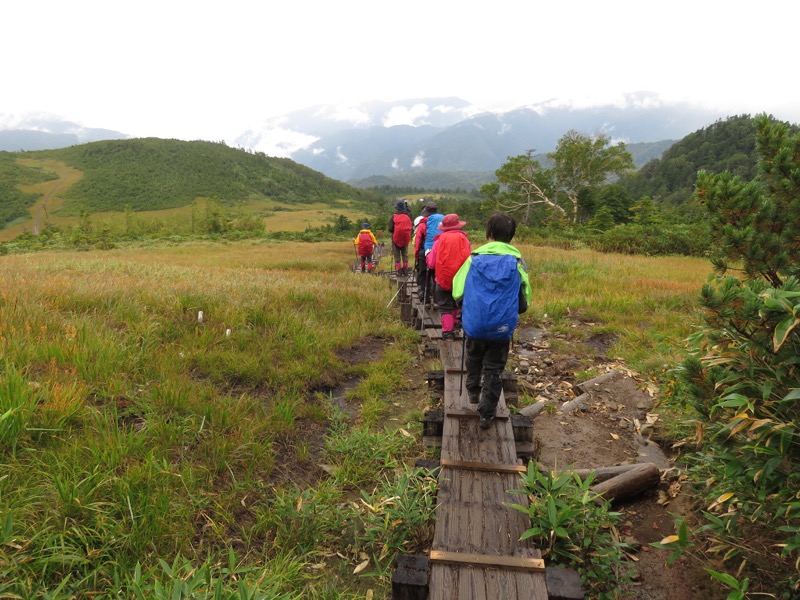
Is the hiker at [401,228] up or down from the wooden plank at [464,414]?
up

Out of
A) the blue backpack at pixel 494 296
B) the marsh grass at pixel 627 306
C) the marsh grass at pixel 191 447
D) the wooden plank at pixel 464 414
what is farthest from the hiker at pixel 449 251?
the marsh grass at pixel 627 306

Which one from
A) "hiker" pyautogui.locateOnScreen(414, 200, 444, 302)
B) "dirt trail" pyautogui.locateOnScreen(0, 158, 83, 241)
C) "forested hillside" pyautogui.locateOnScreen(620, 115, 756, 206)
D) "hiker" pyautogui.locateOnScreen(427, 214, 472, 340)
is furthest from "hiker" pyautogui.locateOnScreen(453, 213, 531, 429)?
"dirt trail" pyautogui.locateOnScreen(0, 158, 83, 241)

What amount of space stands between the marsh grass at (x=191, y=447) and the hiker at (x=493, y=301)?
1.30m

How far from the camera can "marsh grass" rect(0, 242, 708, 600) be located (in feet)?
9.51

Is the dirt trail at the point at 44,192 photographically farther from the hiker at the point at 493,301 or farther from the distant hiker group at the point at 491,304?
the hiker at the point at 493,301

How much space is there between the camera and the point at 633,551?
3527 millimetres

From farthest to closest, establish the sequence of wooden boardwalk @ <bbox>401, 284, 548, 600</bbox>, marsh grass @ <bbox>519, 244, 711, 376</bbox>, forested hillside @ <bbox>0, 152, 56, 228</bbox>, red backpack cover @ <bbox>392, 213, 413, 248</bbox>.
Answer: forested hillside @ <bbox>0, 152, 56, 228</bbox>
red backpack cover @ <bbox>392, 213, 413, 248</bbox>
marsh grass @ <bbox>519, 244, 711, 376</bbox>
wooden boardwalk @ <bbox>401, 284, 548, 600</bbox>

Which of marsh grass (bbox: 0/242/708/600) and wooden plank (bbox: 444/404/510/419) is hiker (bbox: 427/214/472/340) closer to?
marsh grass (bbox: 0/242/708/600)

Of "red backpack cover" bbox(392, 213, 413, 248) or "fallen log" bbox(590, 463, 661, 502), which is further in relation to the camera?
"red backpack cover" bbox(392, 213, 413, 248)

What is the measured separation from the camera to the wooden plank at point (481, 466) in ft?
12.8

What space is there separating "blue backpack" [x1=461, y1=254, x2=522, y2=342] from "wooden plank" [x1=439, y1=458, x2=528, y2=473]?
1.29 m

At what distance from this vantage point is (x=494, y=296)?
436 cm

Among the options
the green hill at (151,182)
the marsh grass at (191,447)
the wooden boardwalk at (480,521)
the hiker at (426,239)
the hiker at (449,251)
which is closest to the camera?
the wooden boardwalk at (480,521)

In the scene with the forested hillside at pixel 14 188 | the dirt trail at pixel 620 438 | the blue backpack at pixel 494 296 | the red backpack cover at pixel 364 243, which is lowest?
the dirt trail at pixel 620 438
